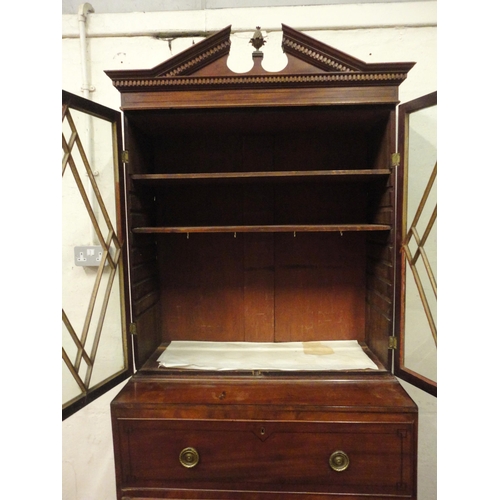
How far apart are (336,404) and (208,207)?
803 millimetres

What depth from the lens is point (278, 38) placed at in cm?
130

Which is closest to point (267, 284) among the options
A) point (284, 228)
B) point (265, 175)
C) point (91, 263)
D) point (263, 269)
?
point (263, 269)

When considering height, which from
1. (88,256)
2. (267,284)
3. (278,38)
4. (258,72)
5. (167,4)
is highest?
(167,4)

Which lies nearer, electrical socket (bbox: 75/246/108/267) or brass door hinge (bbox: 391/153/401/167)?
brass door hinge (bbox: 391/153/401/167)

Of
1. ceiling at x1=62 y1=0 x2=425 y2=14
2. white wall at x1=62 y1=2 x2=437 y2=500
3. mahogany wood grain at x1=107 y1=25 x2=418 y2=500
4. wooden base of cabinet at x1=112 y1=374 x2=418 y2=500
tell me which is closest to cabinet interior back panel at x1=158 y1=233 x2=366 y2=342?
mahogany wood grain at x1=107 y1=25 x2=418 y2=500

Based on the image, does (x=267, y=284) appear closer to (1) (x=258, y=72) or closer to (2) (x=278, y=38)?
(1) (x=258, y=72)

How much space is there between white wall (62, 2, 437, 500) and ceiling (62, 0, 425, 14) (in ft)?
0.11

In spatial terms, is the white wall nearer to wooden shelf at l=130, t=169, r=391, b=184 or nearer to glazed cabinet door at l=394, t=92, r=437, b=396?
glazed cabinet door at l=394, t=92, r=437, b=396

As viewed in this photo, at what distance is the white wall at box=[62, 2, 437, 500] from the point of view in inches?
49.6

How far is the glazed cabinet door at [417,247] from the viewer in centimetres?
95

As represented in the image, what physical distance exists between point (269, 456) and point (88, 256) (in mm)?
989

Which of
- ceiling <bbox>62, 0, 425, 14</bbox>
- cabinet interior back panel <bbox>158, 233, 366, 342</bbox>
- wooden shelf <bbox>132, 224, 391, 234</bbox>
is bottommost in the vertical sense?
cabinet interior back panel <bbox>158, 233, 366, 342</bbox>

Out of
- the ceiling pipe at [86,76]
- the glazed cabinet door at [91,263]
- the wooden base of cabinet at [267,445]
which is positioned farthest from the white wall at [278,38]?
the wooden base of cabinet at [267,445]

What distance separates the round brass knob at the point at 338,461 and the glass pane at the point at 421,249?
0.32m
